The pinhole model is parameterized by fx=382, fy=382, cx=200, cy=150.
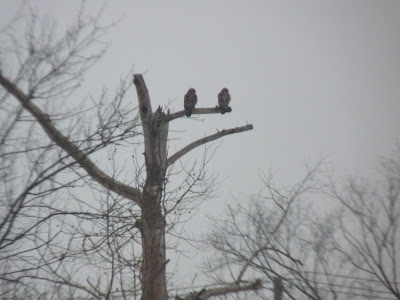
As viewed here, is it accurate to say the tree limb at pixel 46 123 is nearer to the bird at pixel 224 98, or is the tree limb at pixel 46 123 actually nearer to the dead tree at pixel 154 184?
the dead tree at pixel 154 184

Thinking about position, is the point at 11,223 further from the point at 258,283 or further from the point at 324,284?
the point at 324,284

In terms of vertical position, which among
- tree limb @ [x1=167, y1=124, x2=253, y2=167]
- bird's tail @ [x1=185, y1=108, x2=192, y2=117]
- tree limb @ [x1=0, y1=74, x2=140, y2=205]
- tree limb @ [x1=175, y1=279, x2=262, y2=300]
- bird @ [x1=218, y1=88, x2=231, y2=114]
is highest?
bird @ [x1=218, y1=88, x2=231, y2=114]

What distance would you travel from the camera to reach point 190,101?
657 cm

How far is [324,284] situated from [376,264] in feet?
5.27

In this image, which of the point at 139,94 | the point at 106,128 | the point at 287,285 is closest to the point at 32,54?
the point at 106,128

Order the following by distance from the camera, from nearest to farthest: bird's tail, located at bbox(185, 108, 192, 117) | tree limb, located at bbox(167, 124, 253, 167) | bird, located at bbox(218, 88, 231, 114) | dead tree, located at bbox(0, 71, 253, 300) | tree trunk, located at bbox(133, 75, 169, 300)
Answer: dead tree, located at bbox(0, 71, 253, 300)
tree trunk, located at bbox(133, 75, 169, 300)
tree limb, located at bbox(167, 124, 253, 167)
bird's tail, located at bbox(185, 108, 192, 117)
bird, located at bbox(218, 88, 231, 114)

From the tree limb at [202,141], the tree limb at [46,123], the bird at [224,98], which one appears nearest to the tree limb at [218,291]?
the tree limb at [202,141]

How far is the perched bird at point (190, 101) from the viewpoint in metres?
5.72

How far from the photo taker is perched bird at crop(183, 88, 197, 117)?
5721 millimetres

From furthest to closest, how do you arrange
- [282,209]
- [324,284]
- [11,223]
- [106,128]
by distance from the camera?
[282,209]
[324,284]
[106,128]
[11,223]

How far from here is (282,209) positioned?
33.5ft

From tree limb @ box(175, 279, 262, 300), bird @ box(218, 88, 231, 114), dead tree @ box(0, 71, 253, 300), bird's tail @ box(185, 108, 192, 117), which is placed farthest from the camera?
bird @ box(218, 88, 231, 114)

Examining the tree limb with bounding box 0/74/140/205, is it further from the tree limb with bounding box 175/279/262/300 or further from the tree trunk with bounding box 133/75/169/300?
the tree limb with bounding box 175/279/262/300

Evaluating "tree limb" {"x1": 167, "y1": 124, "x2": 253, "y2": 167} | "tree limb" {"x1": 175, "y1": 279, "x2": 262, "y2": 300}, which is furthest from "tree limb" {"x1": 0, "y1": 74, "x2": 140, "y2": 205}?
"tree limb" {"x1": 175, "y1": 279, "x2": 262, "y2": 300}
